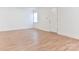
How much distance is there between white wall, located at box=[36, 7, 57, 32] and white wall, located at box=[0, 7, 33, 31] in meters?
0.13

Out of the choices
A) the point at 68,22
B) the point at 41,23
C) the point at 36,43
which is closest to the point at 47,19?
the point at 41,23

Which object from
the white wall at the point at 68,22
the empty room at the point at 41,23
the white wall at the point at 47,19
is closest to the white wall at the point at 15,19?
the empty room at the point at 41,23

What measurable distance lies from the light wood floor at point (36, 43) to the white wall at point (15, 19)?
0.13 metres

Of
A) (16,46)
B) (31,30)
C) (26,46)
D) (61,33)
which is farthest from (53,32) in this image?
(16,46)

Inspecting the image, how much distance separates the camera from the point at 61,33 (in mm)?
1688

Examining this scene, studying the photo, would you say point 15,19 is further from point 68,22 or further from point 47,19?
point 68,22

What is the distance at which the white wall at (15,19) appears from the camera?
168 cm

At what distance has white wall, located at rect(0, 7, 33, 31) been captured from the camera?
5.51 feet

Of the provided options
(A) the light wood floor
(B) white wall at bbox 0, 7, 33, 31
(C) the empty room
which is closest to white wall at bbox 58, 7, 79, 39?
(C) the empty room

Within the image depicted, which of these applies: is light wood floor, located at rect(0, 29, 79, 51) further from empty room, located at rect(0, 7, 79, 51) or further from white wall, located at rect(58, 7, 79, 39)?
white wall, located at rect(58, 7, 79, 39)

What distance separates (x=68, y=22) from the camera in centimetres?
171

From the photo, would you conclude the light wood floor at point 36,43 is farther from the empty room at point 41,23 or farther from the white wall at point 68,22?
the white wall at point 68,22
